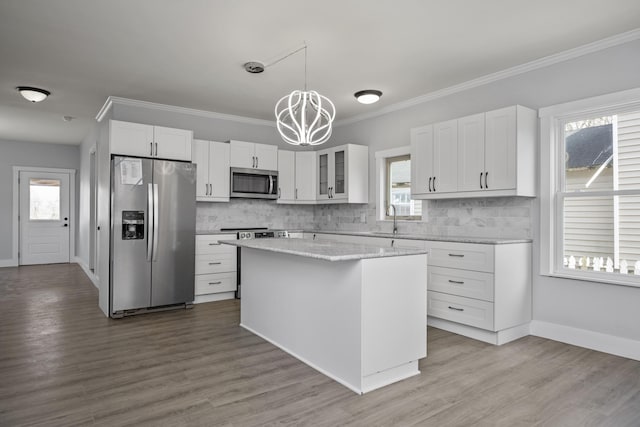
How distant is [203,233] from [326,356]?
2.80 metres

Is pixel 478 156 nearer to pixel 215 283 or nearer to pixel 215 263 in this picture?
pixel 215 263

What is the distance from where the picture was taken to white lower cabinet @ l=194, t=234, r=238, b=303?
197 inches

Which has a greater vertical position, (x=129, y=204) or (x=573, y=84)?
(x=573, y=84)

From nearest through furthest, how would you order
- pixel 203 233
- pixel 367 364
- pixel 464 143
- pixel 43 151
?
1. pixel 367 364
2. pixel 464 143
3. pixel 203 233
4. pixel 43 151

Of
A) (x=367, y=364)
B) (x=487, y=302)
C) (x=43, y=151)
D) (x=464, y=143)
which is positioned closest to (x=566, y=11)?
(x=464, y=143)

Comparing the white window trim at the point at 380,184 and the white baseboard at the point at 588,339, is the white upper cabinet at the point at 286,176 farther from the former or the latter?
the white baseboard at the point at 588,339

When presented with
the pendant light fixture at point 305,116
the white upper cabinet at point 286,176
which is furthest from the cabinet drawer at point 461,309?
the white upper cabinet at point 286,176

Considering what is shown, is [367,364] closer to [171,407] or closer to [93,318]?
[171,407]

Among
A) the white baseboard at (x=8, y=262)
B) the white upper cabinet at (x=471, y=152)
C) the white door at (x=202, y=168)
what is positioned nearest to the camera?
the white upper cabinet at (x=471, y=152)

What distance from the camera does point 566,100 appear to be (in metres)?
3.56

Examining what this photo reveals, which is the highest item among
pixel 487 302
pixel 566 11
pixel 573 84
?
pixel 566 11

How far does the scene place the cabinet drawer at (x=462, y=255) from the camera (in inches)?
137

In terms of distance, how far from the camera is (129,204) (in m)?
4.41

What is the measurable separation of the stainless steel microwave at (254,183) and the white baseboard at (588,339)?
3.67 m
